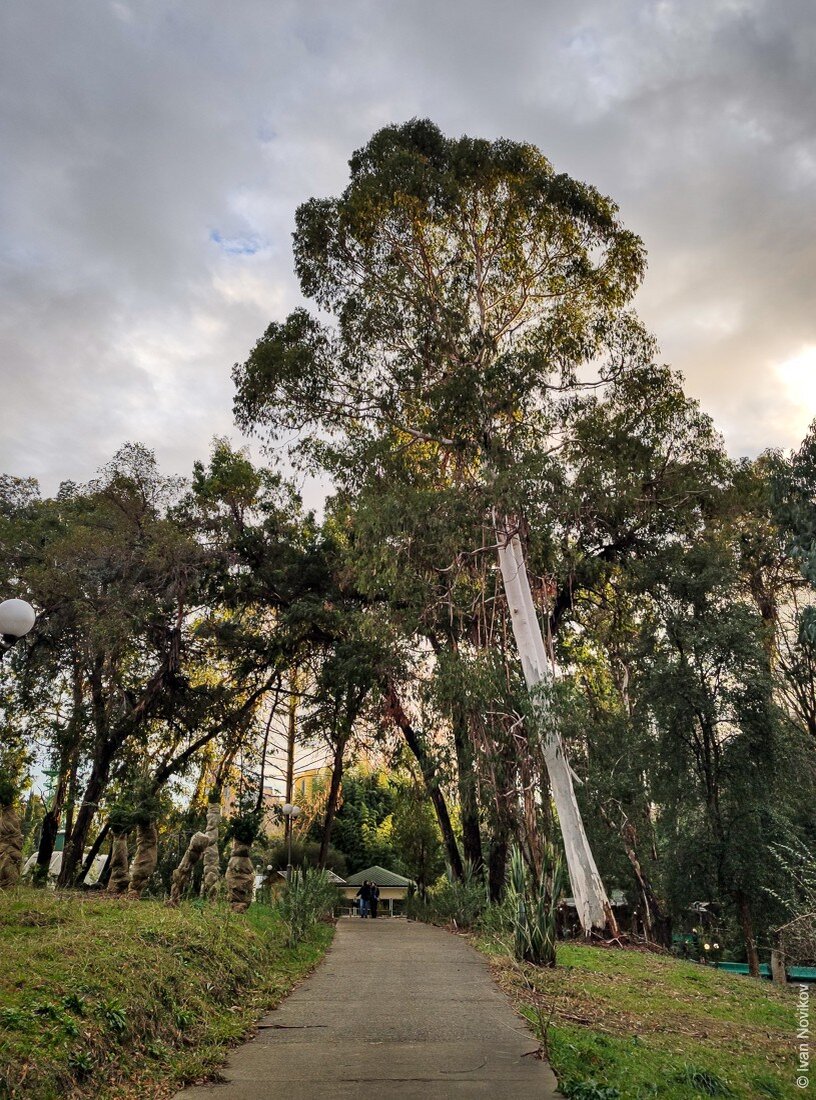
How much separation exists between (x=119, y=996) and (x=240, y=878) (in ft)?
20.7

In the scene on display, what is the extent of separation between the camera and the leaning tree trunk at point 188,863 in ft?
33.9

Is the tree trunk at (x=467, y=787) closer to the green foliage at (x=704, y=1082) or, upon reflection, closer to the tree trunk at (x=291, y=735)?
the tree trunk at (x=291, y=735)

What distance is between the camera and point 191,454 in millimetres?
20984

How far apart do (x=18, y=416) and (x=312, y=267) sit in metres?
7.57

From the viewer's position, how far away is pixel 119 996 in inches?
183

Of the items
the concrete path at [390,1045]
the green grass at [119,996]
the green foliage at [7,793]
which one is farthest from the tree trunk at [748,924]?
the green foliage at [7,793]

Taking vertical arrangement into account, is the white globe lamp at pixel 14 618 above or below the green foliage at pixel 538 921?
above

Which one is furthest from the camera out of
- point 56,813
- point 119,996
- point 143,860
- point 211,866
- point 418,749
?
point 56,813

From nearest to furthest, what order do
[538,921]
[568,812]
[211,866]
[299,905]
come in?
[538,921]
[299,905]
[211,866]
[568,812]

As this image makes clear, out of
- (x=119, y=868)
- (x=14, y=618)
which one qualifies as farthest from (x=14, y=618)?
(x=119, y=868)

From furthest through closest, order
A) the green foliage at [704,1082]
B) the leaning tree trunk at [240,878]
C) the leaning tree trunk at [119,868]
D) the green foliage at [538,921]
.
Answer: the leaning tree trunk at [119,868] < the leaning tree trunk at [240,878] < the green foliage at [538,921] < the green foliage at [704,1082]

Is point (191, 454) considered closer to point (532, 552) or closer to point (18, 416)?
point (18, 416)

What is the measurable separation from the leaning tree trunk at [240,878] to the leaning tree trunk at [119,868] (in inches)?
140

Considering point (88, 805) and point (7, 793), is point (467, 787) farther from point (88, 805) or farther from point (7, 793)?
point (7, 793)
